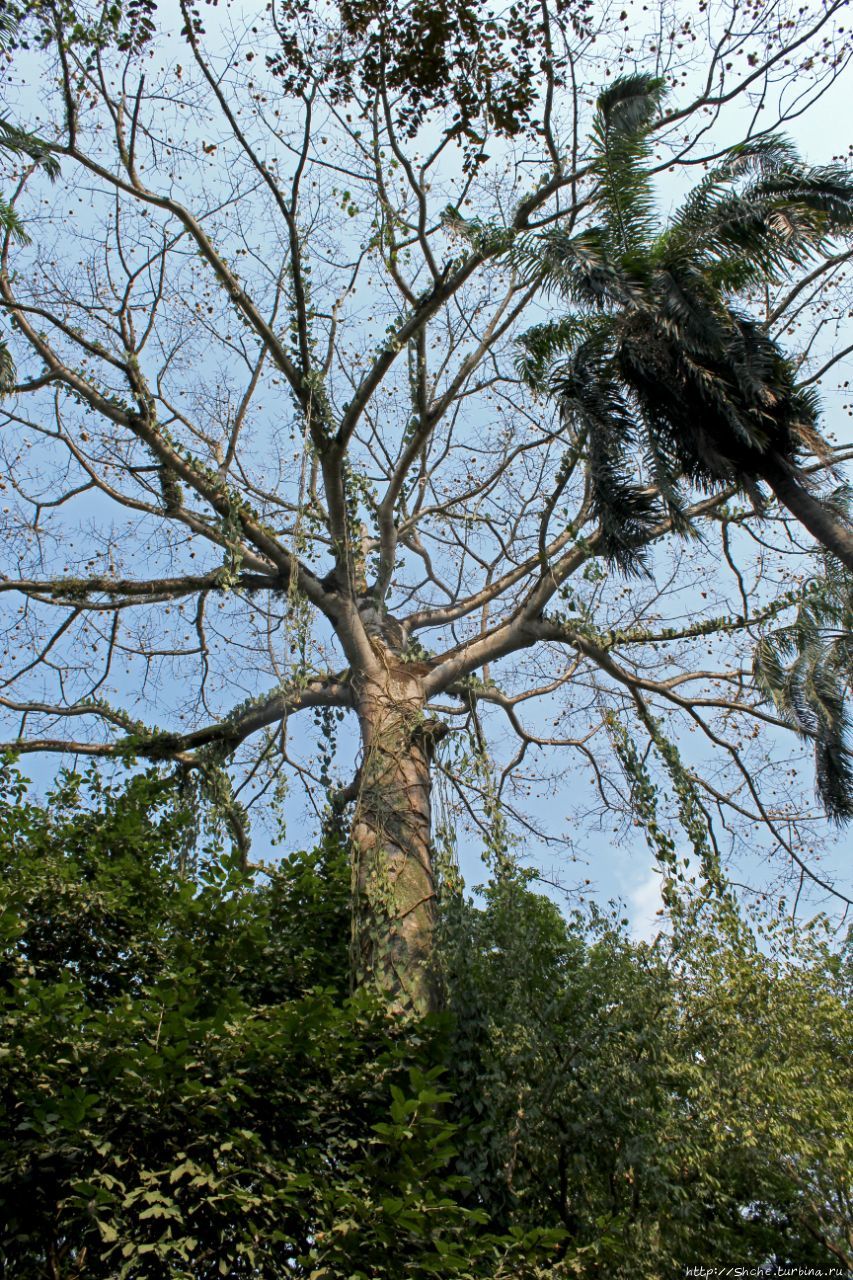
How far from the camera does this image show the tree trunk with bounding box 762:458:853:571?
7746 mm

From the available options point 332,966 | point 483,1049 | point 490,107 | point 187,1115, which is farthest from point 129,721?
point 490,107

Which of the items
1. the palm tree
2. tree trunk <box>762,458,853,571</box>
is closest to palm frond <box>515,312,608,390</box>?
the palm tree

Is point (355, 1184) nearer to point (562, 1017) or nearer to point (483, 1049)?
point (483, 1049)

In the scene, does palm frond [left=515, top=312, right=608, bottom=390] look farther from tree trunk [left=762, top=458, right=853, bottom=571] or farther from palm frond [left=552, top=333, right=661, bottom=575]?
tree trunk [left=762, top=458, right=853, bottom=571]

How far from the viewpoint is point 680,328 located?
26.9 ft

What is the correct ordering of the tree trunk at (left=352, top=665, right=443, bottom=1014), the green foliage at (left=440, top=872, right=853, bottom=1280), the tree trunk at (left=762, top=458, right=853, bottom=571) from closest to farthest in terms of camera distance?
the green foliage at (left=440, top=872, right=853, bottom=1280) → the tree trunk at (left=352, top=665, right=443, bottom=1014) → the tree trunk at (left=762, top=458, right=853, bottom=571)

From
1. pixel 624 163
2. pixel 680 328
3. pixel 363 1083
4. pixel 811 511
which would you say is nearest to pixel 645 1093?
pixel 363 1083

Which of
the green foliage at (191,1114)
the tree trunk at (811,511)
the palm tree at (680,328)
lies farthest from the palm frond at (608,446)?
the green foliage at (191,1114)

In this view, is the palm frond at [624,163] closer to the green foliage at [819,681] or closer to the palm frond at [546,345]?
the palm frond at [546,345]

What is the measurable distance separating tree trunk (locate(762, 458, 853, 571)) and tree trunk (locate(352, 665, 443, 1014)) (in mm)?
3402

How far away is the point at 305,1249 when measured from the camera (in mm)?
4770

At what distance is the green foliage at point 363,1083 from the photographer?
4484mm

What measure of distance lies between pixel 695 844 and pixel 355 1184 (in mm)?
4498

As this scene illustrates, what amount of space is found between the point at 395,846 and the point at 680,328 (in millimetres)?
4646
